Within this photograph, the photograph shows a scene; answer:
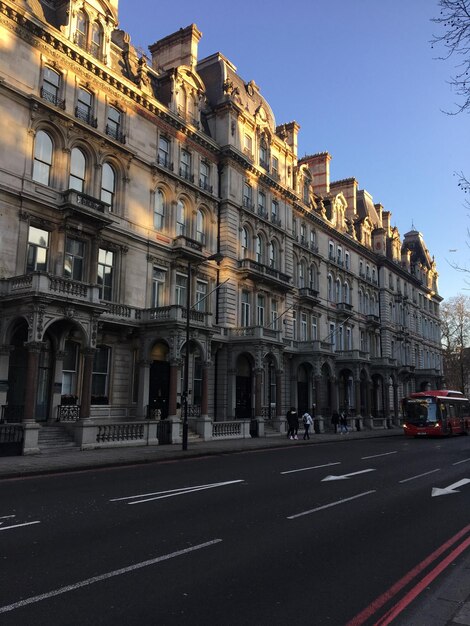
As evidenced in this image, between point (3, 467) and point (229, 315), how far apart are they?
827 inches

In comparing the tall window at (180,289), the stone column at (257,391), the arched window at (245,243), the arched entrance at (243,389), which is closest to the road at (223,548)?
the tall window at (180,289)

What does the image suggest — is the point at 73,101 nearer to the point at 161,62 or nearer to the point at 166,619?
the point at 161,62

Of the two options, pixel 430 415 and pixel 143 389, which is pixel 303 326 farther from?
pixel 143 389

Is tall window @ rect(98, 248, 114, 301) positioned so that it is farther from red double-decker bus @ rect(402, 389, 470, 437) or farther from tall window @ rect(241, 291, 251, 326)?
red double-decker bus @ rect(402, 389, 470, 437)

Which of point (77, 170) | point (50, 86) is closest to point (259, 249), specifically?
point (77, 170)

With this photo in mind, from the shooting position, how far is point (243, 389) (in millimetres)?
36219

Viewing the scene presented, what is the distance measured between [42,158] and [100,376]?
1108 centimetres

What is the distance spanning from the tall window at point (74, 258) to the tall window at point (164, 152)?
873 cm

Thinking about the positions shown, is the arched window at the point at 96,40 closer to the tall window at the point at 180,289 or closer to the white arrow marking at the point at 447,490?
the tall window at the point at 180,289

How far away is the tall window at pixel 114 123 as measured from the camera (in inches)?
1094

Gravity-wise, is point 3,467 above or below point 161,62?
below

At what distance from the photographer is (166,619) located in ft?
16.0

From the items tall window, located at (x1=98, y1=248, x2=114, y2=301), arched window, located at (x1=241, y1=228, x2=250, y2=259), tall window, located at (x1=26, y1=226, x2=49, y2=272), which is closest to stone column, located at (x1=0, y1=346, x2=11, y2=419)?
tall window, located at (x1=26, y1=226, x2=49, y2=272)

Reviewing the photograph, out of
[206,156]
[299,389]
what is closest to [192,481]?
[206,156]
